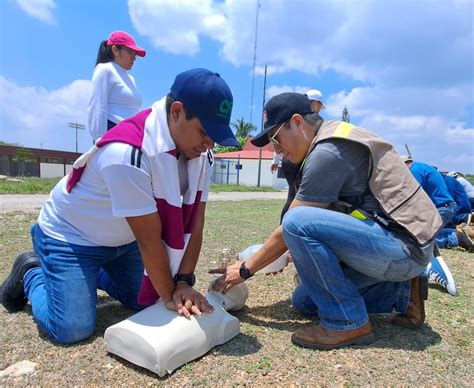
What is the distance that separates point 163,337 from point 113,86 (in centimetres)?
240

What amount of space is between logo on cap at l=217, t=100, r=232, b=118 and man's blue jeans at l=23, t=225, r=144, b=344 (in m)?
1.17

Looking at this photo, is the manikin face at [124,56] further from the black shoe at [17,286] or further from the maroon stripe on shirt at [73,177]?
the black shoe at [17,286]

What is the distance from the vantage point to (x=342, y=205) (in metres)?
2.35

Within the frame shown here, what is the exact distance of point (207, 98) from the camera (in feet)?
6.41

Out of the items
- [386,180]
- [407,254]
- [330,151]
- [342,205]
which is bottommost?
[407,254]

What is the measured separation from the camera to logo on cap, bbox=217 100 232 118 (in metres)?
2.00

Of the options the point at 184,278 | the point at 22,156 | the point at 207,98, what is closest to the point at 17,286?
the point at 184,278

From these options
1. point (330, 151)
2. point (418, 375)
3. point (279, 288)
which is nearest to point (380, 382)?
point (418, 375)

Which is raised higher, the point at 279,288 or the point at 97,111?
the point at 97,111

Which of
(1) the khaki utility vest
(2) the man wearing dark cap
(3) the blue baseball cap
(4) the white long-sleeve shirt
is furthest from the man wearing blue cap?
(4) the white long-sleeve shirt

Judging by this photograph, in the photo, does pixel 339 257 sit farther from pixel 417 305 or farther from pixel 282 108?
pixel 282 108

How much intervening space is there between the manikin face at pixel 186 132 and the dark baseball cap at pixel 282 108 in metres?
0.46

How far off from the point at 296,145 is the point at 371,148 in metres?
0.42

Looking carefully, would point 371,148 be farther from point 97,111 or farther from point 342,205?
point 97,111
